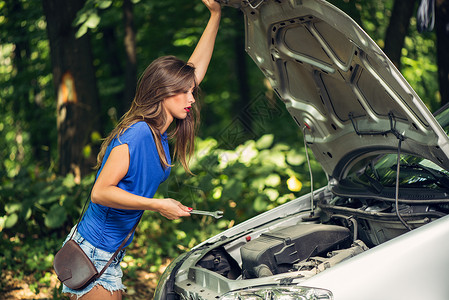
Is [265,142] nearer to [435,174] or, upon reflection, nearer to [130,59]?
[435,174]

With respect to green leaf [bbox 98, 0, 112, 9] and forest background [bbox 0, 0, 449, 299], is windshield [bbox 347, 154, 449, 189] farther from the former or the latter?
green leaf [bbox 98, 0, 112, 9]

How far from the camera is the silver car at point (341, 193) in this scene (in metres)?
2.37

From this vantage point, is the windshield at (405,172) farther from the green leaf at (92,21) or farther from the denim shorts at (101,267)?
the green leaf at (92,21)

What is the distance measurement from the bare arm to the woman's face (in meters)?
0.35

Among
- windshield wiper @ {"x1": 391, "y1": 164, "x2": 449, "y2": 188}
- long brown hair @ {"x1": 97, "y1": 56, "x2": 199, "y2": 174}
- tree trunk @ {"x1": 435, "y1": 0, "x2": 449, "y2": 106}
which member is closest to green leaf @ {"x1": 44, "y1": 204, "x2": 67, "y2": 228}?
long brown hair @ {"x1": 97, "y1": 56, "x2": 199, "y2": 174}

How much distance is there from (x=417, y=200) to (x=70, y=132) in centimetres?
492

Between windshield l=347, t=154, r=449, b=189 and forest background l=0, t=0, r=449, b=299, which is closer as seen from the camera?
windshield l=347, t=154, r=449, b=189

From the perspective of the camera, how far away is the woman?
247cm

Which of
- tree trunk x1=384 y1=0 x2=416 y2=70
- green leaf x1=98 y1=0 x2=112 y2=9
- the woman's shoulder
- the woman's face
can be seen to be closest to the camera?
the woman's shoulder

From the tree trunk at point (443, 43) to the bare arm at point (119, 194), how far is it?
16.1 feet

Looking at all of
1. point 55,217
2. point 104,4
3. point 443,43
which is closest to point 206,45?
point 104,4

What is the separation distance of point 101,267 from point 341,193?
1.63 metres

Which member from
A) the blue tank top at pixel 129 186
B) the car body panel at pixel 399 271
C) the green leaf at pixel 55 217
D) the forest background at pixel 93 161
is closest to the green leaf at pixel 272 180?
the forest background at pixel 93 161

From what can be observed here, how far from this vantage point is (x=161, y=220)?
628cm
